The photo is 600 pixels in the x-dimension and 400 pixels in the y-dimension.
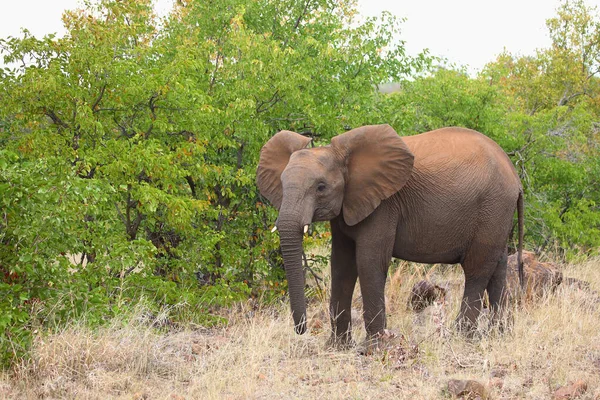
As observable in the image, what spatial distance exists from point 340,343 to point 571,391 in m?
2.57

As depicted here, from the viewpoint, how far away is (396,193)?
26.4 feet

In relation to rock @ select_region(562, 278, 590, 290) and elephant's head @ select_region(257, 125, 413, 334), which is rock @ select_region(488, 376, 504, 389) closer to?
elephant's head @ select_region(257, 125, 413, 334)

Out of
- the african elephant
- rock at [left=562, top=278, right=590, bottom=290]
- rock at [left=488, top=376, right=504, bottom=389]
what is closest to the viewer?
rock at [left=488, top=376, right=504, bottom=389]

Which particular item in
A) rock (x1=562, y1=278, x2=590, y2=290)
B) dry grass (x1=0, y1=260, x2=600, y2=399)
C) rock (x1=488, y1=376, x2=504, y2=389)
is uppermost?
rock (x1=562, y1=278, x2=590, y2=290)

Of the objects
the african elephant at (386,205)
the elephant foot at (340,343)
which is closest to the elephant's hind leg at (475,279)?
the african elephant at (386,205)

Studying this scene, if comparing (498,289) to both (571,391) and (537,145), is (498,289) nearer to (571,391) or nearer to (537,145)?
(571,391)

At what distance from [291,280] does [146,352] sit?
56.5 inches

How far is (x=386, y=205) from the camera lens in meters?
7.91

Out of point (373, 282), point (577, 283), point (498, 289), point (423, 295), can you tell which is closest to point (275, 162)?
point (373, 282)

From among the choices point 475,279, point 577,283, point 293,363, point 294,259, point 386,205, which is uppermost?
point 386,205

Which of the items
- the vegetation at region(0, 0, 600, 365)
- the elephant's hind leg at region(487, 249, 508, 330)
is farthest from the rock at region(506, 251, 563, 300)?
the vegetation at region(0, 0, 600, 365)

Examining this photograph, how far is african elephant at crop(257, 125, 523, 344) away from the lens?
7.41 meters

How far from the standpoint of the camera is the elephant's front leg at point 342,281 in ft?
27.3

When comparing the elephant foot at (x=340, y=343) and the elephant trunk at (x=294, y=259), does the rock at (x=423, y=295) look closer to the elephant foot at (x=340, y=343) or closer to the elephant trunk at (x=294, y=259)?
the elephant foot at (x=340, y=343)
